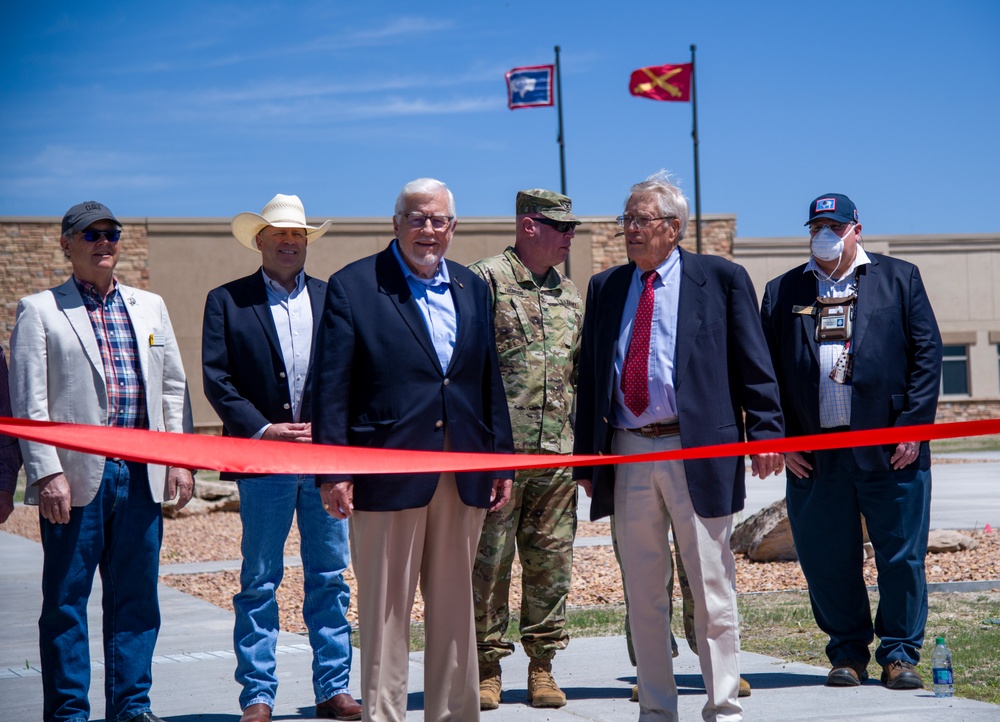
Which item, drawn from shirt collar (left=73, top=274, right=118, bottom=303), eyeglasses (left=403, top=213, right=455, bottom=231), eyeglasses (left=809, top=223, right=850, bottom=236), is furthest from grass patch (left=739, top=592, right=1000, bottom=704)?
shirt collar (left=73, top=274, right=118, bottom=303)

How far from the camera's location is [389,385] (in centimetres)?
455

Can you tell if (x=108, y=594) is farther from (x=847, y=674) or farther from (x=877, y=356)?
(x=877, y=356)

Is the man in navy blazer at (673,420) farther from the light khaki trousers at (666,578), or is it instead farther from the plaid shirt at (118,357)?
the plaid shirt at (118,357)

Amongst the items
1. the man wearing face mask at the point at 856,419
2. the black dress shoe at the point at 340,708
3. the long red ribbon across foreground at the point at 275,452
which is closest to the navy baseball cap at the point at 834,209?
the man wearing face mask at the point at 856,419

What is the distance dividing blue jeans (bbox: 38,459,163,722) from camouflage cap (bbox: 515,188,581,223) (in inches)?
86.8

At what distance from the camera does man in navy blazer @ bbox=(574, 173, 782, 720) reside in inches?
189

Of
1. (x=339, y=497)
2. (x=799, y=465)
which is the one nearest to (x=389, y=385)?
(x=339, y=497)

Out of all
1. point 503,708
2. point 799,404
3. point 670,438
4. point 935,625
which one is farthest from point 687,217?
point 935,625

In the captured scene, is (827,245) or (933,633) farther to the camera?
(933,633)

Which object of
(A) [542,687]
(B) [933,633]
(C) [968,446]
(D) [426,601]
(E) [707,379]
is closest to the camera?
(D) [426,601]

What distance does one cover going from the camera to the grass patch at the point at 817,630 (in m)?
5.74

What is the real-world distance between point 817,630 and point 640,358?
289 cm

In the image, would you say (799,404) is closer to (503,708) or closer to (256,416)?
(503,708)

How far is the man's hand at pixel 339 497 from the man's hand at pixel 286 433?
0.82m
